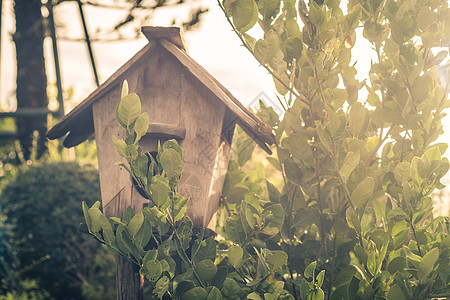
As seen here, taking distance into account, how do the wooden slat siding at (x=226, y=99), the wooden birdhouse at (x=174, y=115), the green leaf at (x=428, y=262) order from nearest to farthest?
the green leaf at (x=428, y=262)
the wooden slat siding at (x=226, y=99)
the wooden birdhouse at (x=174, y=115)

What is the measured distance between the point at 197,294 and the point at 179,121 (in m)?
0.84

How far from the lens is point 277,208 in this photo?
5.19 feet

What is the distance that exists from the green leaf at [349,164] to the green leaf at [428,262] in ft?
1.16

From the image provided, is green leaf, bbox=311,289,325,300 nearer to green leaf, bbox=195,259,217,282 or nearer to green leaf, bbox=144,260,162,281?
green leaf, bbox=195,259,217,282

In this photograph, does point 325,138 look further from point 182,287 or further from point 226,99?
point 182,287

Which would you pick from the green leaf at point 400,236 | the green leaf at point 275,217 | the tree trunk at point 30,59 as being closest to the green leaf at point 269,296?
the green leaf at point 275,217

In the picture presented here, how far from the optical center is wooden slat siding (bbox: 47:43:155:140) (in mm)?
2002

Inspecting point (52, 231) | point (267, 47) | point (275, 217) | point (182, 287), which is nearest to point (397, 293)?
point (275, 217)

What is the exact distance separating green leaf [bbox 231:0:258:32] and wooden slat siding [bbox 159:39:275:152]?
41 centimetres

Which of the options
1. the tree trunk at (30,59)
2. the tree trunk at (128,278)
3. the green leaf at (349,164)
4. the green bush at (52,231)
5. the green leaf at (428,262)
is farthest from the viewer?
the tree trunk at (30,59)

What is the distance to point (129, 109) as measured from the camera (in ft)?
4.83

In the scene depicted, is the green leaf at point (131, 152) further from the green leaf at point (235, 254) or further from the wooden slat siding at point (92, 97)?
the wooden slat siding at point (92, 97)

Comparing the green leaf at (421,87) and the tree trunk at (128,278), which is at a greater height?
the green leaf at (421,87)

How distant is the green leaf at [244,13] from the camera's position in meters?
1.48
